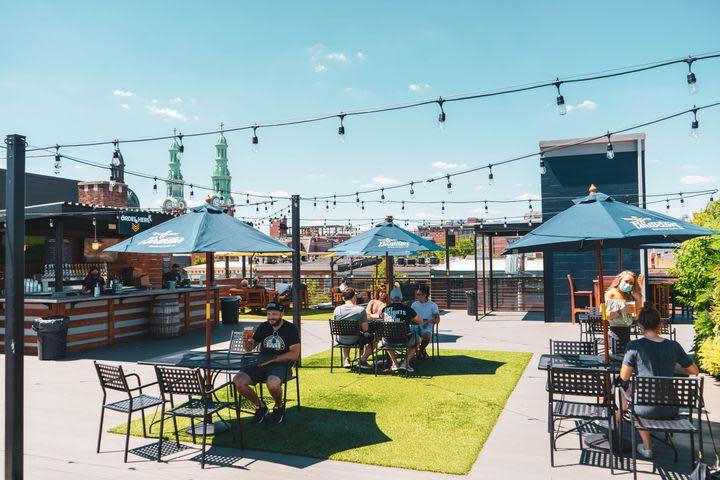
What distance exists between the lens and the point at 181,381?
5262 millimetres

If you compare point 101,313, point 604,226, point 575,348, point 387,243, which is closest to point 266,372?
point 575,348

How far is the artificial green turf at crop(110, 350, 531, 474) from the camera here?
205 inches

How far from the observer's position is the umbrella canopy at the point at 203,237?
229 inches

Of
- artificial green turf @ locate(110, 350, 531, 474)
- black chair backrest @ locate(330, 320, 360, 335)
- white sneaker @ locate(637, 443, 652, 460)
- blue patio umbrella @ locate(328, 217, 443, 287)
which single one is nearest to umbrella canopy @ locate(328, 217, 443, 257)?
blue patio umbrella @ locate(328, 217, 443, 287)

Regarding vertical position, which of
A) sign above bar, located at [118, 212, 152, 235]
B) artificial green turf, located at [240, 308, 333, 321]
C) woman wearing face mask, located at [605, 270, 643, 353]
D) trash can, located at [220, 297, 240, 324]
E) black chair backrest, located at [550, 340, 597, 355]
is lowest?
artificial green turf, located at [240, 308, 333, 321]

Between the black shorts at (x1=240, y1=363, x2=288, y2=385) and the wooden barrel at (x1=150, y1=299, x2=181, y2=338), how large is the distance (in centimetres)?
781

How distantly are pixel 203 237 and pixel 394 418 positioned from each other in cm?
318

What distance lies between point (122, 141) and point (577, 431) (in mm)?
7737

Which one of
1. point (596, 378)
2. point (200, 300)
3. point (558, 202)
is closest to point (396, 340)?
point (596, 378)

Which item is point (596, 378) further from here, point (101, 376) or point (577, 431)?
point (101, 376)

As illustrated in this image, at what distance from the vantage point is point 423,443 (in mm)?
5461

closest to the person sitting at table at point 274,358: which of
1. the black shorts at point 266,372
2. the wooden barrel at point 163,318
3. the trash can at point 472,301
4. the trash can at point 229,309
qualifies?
the black shorts at point 266,372

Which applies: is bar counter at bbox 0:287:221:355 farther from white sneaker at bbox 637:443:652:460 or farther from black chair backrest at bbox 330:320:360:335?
white sneaker at bbox 637:443:652:460

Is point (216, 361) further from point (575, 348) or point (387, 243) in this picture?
point (387, 243)
